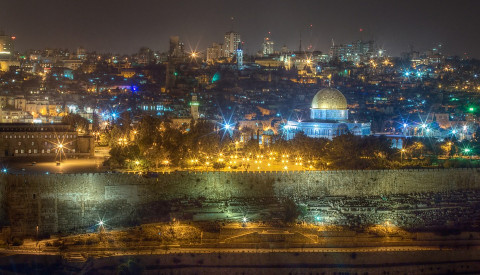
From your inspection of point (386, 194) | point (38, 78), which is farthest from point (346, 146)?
point (38, 78)

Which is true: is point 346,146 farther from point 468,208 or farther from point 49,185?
point 49,185

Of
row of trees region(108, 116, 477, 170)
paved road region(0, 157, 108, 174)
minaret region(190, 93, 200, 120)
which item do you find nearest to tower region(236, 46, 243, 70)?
minaret region(190, 93, 200, 120)

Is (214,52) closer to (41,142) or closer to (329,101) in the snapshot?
(329,101)

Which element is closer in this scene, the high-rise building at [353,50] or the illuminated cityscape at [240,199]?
the illuminated cityscape at [240,199]

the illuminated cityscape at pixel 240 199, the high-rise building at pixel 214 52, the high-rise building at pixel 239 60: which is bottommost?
the illuminated cityscape at pixel 240 199

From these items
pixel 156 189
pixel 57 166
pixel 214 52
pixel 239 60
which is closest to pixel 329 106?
pixel 57 166

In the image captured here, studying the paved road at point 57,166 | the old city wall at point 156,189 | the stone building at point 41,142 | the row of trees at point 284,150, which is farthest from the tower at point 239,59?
the old city wall at point 156,189

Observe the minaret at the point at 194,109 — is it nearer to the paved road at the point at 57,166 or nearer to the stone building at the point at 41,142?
the stone building at the point at 41,142
